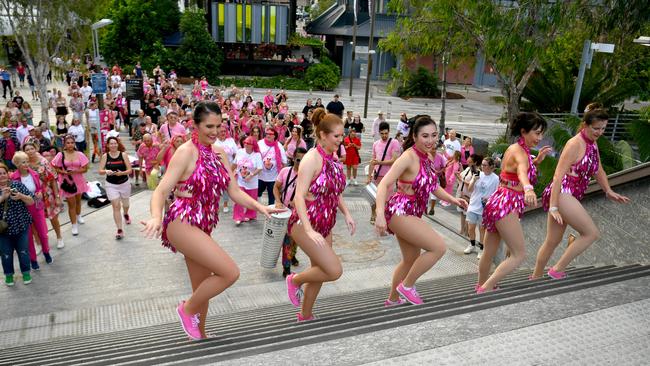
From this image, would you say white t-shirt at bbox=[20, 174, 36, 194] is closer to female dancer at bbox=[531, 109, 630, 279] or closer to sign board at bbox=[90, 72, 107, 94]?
female dancer at bbox=[531, 109, 630, 279]

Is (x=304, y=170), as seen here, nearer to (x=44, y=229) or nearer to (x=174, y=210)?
(x=174, y=210)

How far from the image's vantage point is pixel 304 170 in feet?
13.9

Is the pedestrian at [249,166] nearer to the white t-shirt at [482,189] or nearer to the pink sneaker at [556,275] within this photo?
the white t-shirt at [482,189]

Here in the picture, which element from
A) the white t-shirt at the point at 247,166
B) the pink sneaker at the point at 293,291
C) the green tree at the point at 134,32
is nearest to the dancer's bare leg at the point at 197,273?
the pink sneaker at the point at 293,291

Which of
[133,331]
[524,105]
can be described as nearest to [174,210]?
[133,331]

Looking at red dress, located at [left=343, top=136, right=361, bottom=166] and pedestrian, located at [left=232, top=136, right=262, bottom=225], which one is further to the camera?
red dress, located at [left=343, top=136, right=361, bottom=166]

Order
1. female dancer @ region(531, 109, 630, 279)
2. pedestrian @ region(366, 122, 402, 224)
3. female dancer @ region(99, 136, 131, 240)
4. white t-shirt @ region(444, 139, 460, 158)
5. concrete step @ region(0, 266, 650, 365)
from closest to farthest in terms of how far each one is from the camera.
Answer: concrete step @ region(0, 266, 650, 365)
female dancer @ region(531, 109, 630, 279)
female dancer @ region(99, 136, 131, 240)
pedestrian @ region(366, 122, 402, 224)
white t-shirt @ region(444, 139, 460, 158)

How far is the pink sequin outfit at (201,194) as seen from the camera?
3838 mm

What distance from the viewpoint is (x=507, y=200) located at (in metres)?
4.91

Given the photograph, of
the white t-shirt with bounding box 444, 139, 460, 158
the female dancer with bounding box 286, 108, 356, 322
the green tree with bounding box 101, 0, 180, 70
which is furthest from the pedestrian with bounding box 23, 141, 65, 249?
the green tree with bounding box 101, 0, 180, 70

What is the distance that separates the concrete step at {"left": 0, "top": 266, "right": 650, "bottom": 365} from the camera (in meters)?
3.51

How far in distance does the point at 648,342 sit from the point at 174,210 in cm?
340

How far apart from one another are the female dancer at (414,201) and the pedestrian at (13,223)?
16.1 ft

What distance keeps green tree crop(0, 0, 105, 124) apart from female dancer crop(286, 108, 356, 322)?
15614mm
